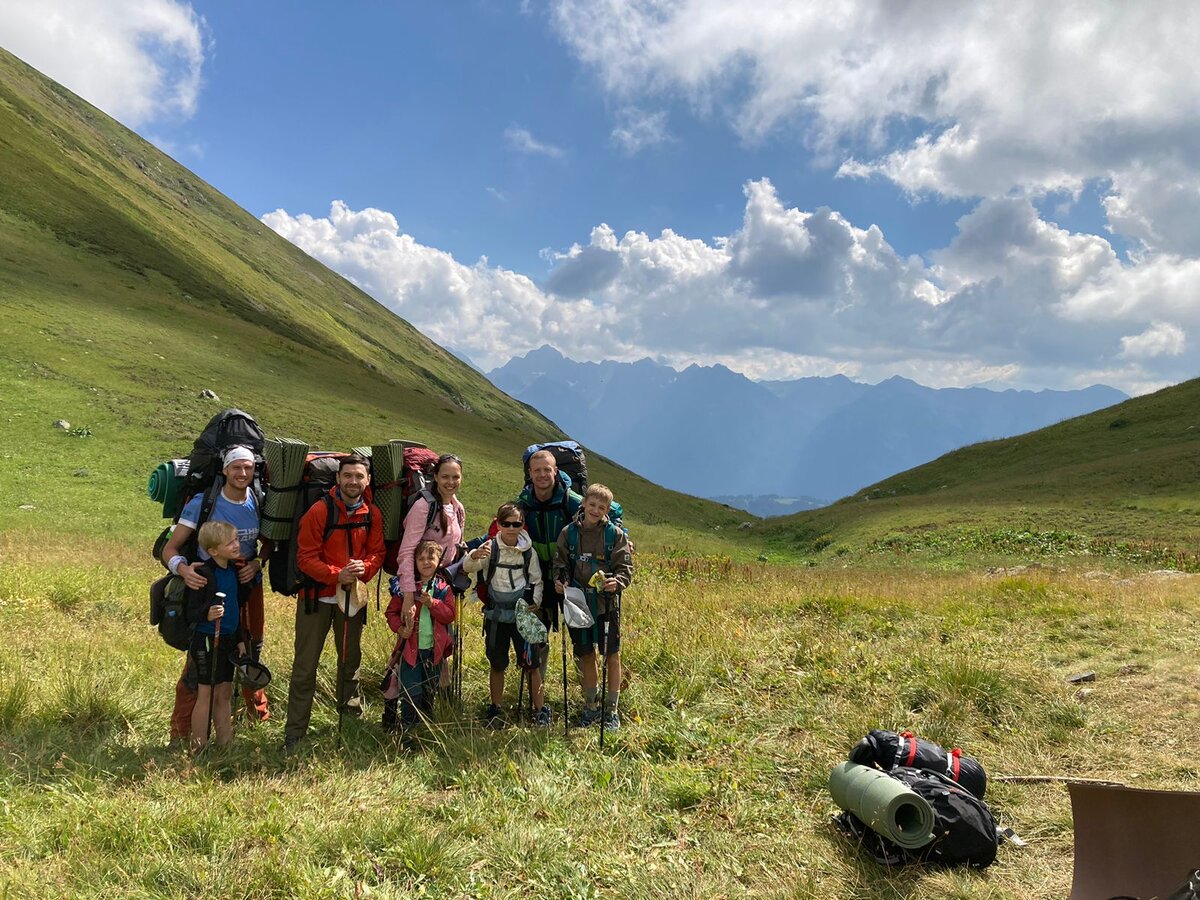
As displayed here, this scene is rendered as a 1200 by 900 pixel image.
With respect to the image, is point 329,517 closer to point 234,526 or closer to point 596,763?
point 234,526

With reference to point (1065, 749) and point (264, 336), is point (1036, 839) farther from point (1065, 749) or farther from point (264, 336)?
point (264, 336)

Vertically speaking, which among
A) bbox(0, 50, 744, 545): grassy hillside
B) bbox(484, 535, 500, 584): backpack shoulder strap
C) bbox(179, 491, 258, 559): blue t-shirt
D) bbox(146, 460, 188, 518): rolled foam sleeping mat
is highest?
bbox(0, 50, 744, 545): grassy hillside

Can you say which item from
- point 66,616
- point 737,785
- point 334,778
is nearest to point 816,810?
point 737,785

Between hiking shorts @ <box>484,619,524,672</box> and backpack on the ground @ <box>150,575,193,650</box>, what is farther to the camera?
hiking shorts @ <box>484,619,524,672</box>

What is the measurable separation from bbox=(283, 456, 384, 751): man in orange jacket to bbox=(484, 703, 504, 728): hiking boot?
1821mm

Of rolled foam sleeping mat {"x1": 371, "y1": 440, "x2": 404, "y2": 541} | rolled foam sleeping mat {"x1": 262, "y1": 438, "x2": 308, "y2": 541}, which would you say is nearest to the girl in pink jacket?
rolled foam sleeping mat {"x1": 371, "y1": 440, "x2": 404, "y2": 541}

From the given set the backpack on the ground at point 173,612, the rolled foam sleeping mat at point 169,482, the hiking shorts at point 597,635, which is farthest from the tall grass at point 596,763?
the rolled foam sleeping mat at point 169,482

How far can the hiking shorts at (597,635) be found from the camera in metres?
6.80

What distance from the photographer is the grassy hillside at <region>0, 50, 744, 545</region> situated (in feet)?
77.4

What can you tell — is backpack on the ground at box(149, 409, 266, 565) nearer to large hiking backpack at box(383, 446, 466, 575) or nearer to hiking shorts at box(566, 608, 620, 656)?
large hiking backpack at box(383, 446, 466, 575)

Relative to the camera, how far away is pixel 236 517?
602 cm

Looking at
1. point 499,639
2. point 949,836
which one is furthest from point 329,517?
point 949,836

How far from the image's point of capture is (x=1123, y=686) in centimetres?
748

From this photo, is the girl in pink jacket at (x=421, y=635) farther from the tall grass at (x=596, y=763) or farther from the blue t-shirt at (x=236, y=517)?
the blue t-shirt at (x=236, y=517)
